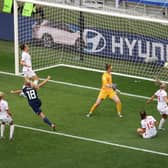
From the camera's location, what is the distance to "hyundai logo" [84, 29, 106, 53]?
36.2m

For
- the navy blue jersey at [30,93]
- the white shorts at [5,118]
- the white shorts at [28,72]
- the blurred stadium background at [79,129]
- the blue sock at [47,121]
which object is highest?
the navy blue jersey at [30,93]

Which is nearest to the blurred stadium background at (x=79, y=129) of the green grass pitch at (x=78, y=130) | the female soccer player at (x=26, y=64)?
the green grass pitch at (x=78, y=130)

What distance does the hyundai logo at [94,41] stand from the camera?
36.2 metres

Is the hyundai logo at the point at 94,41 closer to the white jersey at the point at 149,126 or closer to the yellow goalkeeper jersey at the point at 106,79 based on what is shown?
the yellow goalkeeper jersey at the point at 106,79

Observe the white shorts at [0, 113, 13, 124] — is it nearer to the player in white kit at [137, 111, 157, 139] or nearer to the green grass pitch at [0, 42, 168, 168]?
the green grass pitch at [0, 42, 168, 168]

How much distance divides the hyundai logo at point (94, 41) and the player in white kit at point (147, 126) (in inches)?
367

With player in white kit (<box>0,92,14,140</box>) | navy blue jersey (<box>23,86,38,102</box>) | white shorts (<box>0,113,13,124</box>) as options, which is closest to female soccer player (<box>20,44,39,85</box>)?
navy blue jersey (<box>23,86,38,102</box>)

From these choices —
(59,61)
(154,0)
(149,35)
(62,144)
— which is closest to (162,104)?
(62,144)

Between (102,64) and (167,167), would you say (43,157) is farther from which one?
(102,64)

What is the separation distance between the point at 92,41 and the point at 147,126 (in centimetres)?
990

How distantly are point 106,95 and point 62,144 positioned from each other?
11.5ft

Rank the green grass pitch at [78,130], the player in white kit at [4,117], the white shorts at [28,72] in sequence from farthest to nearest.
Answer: the white shorts at [28,72], the player in white kit at [4,117], the green grass pitch at [78,130]

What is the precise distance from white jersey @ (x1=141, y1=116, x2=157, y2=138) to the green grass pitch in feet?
0.75

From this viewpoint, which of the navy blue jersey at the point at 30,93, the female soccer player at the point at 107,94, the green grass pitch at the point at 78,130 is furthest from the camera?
the female soccer player at the point at 107,94
